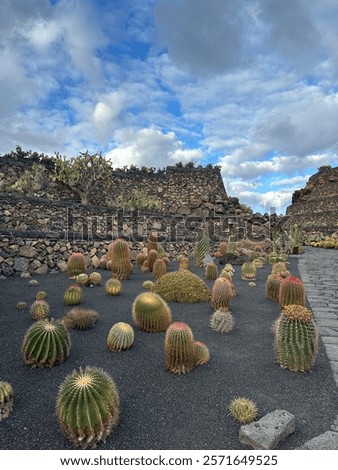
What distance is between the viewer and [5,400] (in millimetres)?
2898

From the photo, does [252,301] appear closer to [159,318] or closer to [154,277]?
[159,318]

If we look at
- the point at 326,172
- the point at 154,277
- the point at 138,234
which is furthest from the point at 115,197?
the point at 326,172

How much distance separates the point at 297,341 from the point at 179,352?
1451 millimetres

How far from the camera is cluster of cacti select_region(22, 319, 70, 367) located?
3754 millimetres

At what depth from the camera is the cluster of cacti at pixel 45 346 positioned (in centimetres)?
375

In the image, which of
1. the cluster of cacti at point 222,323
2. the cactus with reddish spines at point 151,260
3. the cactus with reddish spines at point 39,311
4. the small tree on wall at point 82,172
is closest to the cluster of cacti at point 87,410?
the cluster of cacti at point 222,323

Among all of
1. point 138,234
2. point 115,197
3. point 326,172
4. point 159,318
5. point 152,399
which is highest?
point 326,172

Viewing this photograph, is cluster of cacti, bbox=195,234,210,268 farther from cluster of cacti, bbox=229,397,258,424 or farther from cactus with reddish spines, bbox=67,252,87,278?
cluster of cacti, bbox=229,397,258,424

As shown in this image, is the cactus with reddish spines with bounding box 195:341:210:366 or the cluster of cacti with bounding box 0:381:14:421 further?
the cactus with reddish spines with bounding box 195:341:210:366

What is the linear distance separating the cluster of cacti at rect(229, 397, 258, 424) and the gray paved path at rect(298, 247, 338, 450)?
0.46m

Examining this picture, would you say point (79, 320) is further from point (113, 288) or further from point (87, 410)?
point (87, 410)

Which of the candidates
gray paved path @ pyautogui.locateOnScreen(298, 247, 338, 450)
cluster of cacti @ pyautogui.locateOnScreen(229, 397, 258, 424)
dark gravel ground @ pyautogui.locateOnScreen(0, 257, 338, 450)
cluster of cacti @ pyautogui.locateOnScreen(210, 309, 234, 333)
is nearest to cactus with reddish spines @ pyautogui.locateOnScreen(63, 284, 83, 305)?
dark gravel ground @ pyautogui.locateOnScreen(0, 257, 338, 450)

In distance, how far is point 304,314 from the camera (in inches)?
153

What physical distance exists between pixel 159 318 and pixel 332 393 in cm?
257
